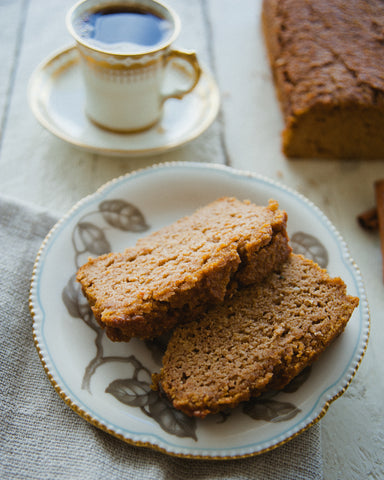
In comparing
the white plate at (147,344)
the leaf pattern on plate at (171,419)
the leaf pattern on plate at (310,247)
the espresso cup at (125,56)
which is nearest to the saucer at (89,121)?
the espresso cup at (125,56)

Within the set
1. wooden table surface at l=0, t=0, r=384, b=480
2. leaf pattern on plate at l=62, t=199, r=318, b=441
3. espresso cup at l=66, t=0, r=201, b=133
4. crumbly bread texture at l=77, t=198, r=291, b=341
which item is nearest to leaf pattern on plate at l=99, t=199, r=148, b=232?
leaf pattern on plate at l=62, t=199, r=318, b=441

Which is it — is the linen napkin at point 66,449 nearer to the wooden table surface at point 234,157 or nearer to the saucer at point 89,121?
the wooden table surface at point 234,157

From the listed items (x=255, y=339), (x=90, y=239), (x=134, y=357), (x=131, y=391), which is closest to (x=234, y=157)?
(x=90, y=239)

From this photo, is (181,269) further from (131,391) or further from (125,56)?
(125,56)

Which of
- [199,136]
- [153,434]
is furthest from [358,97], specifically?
[153,434]

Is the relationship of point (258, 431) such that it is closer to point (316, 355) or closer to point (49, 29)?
point (316, 355)

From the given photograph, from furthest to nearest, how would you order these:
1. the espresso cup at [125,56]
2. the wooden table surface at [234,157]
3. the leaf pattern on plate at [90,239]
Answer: the espresso cup at [125,56] < the leaf pattern on plate at [90,239] < the wooden table surface at [234,157]

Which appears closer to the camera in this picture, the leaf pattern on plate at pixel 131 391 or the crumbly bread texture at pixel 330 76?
the leaf pattern on plate at pixel 131 391
